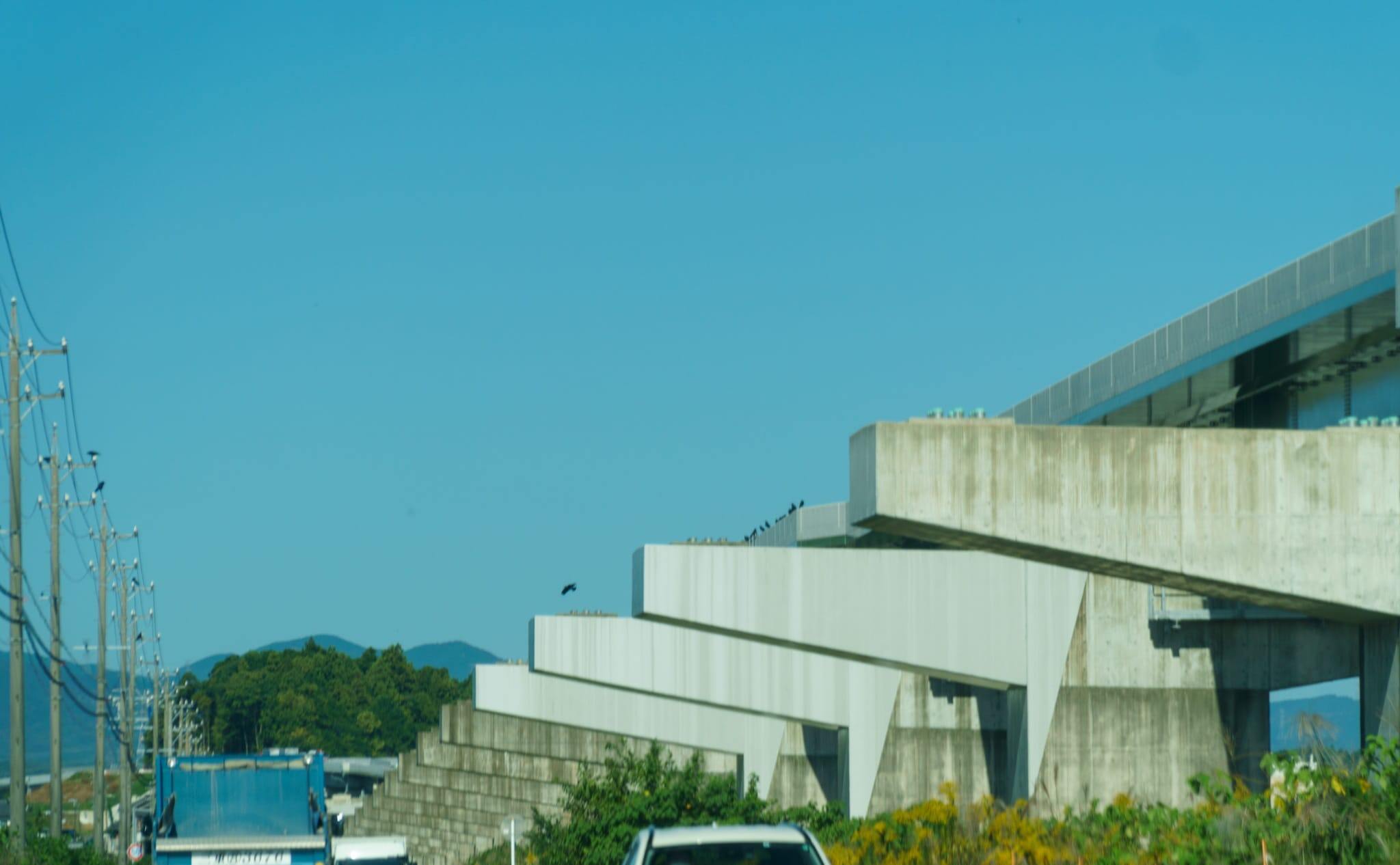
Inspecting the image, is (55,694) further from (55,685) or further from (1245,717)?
(1245,717)

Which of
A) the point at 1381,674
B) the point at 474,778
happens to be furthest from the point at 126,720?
the point at 1381,674

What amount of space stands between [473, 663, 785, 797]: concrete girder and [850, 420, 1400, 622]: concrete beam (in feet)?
103

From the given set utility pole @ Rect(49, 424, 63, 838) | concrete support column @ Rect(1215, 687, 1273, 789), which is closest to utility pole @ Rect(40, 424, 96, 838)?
utility pole @ Rect(49, 424, 63, 838)

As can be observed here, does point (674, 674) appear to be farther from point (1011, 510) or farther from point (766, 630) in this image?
point (1011, 510)

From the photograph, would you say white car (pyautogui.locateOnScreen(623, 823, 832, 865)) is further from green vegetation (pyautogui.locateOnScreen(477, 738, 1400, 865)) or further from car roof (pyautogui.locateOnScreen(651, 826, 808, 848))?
green vegetation (pyautogui.locateOnScreen(477, 738, 1400, 865))

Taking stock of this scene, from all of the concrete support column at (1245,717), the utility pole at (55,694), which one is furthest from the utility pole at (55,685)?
the concrete support column at (1245,717)

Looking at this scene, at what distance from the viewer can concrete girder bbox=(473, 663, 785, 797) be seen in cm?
5516

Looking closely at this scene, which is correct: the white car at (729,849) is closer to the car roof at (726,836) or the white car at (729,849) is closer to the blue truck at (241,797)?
the car roof at (726,836)

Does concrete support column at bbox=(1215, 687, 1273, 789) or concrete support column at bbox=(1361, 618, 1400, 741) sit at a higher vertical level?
concrete support column at bbox=(1361, 618, 1400, 741)

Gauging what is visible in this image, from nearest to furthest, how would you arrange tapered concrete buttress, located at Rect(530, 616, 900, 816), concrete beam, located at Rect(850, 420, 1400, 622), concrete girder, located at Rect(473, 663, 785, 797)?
concrete beam, located at Rect(850, 420, 1400, 622), tapered concrete buttress, located at Rect(530, 616, 900, 816), concrete girder, located at Rect(473, 663, 785, 797)

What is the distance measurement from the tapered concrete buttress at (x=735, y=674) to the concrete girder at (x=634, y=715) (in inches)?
199

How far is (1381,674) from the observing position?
23.4 metres

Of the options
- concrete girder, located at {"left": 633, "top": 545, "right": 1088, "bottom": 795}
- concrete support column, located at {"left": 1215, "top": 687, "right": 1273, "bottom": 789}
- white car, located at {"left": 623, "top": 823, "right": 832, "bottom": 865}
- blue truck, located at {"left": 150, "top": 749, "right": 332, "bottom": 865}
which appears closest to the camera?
white car, located at {"left": 623, "top": 823, "right": 832, "bottom": 865}

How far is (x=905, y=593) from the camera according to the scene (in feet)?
107
